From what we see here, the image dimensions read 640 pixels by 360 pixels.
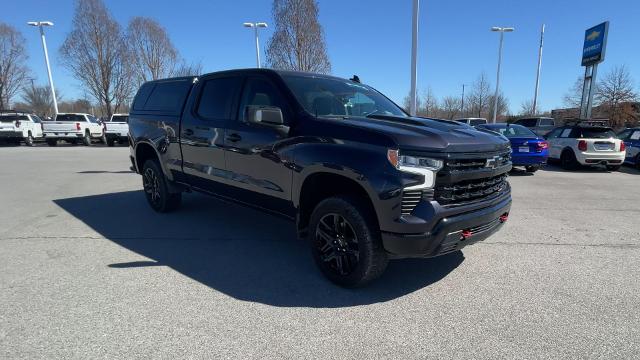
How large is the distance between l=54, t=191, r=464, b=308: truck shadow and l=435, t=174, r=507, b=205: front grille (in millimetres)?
928

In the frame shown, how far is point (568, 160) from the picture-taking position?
12.5 meters

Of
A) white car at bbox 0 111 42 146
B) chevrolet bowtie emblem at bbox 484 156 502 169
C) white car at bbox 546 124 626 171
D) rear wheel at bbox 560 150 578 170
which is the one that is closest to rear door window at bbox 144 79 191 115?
chevrolet bowtie emblem at bbox 484 156 502 169

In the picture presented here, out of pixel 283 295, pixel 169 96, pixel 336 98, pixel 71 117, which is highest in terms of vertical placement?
pixel 169 96

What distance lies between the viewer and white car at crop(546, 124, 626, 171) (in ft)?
38.2

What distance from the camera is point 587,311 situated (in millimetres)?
3084

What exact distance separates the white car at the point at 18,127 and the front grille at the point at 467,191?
2596cm

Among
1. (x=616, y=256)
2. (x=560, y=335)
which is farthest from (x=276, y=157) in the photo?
(x=616, y=256)

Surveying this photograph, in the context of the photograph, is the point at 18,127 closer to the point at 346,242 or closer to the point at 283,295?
the point at 283,295

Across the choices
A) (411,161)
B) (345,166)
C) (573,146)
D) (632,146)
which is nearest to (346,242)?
(345,166)

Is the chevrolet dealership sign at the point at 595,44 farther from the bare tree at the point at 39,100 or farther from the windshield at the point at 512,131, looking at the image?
the bare tree at the point at 39,100

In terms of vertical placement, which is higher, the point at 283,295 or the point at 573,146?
the point at 573,146

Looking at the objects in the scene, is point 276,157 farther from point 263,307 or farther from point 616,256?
point 616,256

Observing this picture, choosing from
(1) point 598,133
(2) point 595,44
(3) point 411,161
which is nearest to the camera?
(3) point 411,161

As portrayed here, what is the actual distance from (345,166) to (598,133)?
12346 millimetres
